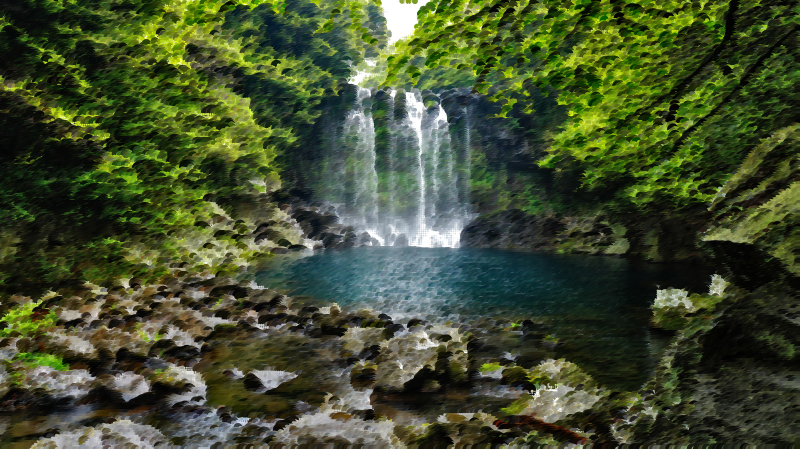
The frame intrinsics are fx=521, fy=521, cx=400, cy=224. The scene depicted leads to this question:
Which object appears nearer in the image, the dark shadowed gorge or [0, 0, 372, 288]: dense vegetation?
the dark shadowed gorge

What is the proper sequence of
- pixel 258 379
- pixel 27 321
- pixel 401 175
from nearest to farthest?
pixel 258 379 < pixel 27 321 < pixel 401 175

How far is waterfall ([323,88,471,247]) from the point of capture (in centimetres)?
2766

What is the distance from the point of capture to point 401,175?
28984mm

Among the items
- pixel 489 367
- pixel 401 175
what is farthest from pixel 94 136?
pixel 401 175

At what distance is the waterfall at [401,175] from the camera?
90.7 feet

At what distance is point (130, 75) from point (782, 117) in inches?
523

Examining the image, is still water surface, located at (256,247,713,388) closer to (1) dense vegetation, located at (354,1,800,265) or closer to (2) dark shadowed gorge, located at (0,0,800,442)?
(2) dark shadowed gorge, located at (0,0,800,442)

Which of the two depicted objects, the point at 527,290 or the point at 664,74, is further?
the point at 527,290

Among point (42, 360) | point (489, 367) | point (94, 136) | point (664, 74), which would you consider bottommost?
point (42, 360)

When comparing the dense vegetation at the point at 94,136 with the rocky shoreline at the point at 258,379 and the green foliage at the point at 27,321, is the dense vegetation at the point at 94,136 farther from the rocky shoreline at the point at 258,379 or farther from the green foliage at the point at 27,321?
the rocky shoreline at the point at 258,379

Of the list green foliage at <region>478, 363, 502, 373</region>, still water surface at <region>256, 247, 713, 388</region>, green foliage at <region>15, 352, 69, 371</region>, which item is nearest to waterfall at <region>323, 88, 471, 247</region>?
still water surface at <region>256, 247, 713, 388</region>

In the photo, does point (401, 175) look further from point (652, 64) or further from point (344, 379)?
point (344, 379)

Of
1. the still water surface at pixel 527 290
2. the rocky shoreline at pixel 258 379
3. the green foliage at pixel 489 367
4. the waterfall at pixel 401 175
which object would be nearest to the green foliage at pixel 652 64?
the still water surface at pixel 527 290

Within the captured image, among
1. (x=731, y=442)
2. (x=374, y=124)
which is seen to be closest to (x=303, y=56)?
(x=374, y=124)
